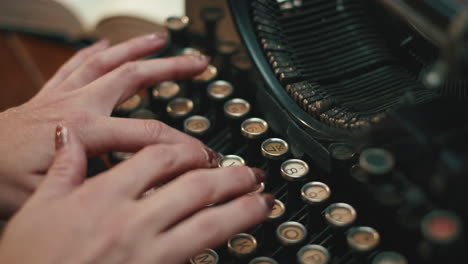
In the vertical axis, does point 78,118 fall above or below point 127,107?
above

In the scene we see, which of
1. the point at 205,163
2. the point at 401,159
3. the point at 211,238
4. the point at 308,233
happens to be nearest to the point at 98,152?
the point at 205,163

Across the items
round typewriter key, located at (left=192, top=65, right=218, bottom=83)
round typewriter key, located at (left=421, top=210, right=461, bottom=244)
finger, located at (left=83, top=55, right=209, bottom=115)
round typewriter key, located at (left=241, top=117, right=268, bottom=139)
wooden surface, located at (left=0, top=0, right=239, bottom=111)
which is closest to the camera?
round typewriter key, located at (left=421, top=210, right=461, bottom=244)

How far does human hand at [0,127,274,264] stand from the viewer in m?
0.97

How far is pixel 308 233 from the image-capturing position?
131 centimetres

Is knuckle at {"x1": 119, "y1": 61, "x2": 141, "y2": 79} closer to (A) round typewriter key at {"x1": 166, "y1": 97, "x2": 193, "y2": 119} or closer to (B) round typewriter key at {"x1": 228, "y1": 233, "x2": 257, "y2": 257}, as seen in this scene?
(A) round typewriter key at {"x1": 166, "y1": 97, "x2": 193, "y2": 119}

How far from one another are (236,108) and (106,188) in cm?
64

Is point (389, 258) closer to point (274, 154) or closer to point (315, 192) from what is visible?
point (315, 192)

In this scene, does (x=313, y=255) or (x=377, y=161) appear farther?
(x=313, y=255)

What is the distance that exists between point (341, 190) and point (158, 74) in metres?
0.59

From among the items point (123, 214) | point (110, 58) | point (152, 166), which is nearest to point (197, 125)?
point (110, 58)

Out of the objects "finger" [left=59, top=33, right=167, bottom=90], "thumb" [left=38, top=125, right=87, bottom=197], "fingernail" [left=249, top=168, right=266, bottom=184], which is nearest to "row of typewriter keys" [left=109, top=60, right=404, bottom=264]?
"fingernail" [left=249, top=168, right=266, bottom=184]

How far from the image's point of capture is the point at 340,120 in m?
1.24

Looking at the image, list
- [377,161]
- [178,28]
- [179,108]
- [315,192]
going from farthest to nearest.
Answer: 1. [178,28]
2. [179,108]
3. [315,192]
4. [377,161]

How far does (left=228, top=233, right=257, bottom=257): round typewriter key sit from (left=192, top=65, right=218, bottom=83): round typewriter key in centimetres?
59
